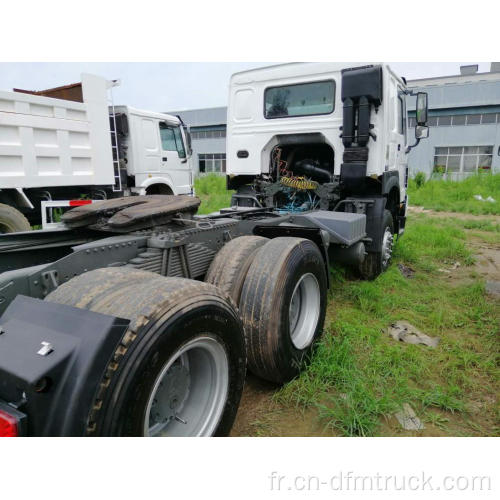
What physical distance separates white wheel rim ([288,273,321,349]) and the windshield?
2.72 metres

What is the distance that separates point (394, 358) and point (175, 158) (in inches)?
284

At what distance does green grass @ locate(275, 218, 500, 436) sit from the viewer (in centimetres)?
254

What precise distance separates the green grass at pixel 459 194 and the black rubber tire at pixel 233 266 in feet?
41.1

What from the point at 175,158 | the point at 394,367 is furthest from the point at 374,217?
the point at 175,158

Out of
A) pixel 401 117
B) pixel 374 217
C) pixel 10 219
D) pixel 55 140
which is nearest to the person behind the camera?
pixel 374 217

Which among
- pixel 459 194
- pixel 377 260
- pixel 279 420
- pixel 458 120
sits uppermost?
pixel 458 120

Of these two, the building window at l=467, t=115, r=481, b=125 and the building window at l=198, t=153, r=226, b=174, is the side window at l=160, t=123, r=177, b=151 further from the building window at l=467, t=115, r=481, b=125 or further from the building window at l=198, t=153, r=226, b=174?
the building window at l=198, t=153, r=226, b=174

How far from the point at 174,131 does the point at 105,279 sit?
7758 mm

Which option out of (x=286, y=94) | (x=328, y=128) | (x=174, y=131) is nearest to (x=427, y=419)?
(x=328, y=128)

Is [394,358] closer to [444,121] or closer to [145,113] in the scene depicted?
[145,113]

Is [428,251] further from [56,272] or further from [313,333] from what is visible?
[56,272]

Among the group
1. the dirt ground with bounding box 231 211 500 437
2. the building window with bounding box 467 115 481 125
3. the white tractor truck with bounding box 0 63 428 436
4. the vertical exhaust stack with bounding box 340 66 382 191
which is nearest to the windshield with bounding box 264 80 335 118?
the white tractor truck with bounding box 0 63 428 436

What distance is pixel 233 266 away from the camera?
277 cm

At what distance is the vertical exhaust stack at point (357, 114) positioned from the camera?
449 centimetres
